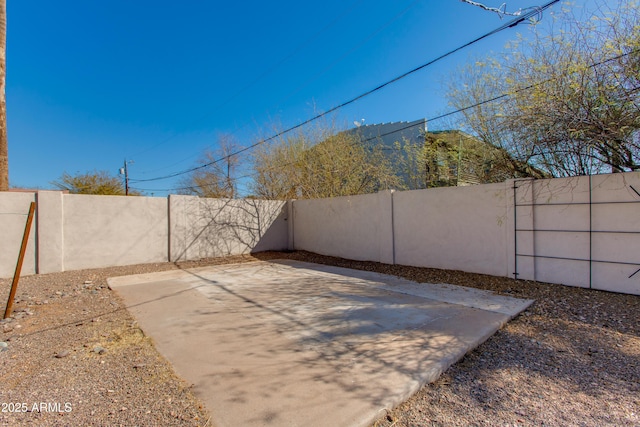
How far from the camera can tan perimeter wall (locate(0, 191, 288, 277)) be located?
697 centimetres

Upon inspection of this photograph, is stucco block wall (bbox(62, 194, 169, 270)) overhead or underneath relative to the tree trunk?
underneath

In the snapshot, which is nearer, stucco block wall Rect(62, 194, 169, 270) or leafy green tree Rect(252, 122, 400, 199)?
stucco block wall Rect(62, 194, 169, 270)

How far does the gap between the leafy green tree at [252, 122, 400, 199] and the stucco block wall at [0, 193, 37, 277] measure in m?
7.31

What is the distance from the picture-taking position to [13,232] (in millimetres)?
6836

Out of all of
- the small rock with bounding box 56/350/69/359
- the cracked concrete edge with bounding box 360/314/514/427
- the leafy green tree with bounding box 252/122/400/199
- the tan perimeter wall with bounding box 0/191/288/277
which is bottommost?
the small rock with bounding box 56/350/69/359

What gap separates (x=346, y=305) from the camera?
4.57 meters

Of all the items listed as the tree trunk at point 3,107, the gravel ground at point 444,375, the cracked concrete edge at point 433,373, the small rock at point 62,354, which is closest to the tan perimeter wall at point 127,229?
the tree trunk at point 3,107

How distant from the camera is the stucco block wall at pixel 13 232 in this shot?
6.73 metres

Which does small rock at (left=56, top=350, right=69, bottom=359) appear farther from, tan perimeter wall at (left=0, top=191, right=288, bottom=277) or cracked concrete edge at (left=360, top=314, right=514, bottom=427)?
tan perimeter wall at (left=0, top=191, right=288, bottom=277)

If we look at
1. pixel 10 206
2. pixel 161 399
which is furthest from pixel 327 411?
pixel 10 206

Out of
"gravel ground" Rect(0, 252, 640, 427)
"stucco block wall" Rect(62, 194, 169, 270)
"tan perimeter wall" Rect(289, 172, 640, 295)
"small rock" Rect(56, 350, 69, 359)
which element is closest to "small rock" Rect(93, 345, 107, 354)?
"gravel ground" Rect(0, 252, 640, 427)

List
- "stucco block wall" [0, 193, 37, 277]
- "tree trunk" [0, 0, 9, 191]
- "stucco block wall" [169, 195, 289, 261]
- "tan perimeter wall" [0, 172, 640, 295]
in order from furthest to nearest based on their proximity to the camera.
Answer: 1. "stucco block wall" [169, 195, 289, 261]
2. "tree trunk" [0, 0, 9, 191]
3. "stucco block wall" [0, 193, 37, 277]
4. "tan perimeter wall" [0, 172, 640, 295]

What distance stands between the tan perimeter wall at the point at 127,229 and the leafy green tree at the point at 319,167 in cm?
131

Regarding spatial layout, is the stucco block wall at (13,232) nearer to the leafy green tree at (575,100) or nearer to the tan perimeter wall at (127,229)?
the tan perimeter wall at (127,229)
